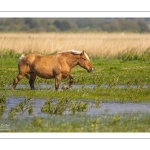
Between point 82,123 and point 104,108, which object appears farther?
point 104,108

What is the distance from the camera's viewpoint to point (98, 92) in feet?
53.3

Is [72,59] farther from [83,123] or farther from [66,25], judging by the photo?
[66,25]

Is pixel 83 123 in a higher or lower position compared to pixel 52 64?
higher

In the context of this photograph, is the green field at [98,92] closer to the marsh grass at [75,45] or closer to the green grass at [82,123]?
the green grass at [82,123]

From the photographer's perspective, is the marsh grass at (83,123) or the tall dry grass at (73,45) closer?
the marsh grass at (83,123)

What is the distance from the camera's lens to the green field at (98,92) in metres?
11.8

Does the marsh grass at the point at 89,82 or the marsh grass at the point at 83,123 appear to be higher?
the marsh grass at the point at 83,123

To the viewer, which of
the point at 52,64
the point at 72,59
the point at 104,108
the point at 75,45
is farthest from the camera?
the point at 75,45

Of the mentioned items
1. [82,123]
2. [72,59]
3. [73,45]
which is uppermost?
[82,123]

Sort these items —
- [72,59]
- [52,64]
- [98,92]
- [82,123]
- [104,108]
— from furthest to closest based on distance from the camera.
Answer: [72,59]
[52,64]
[98,92]
[104,108]
[82,123]

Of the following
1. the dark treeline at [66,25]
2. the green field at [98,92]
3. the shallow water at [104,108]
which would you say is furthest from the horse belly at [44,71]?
the dark treeline at [66,25]

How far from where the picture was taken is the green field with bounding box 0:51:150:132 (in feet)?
38.8

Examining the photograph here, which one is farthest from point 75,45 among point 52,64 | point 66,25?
point 66,25
